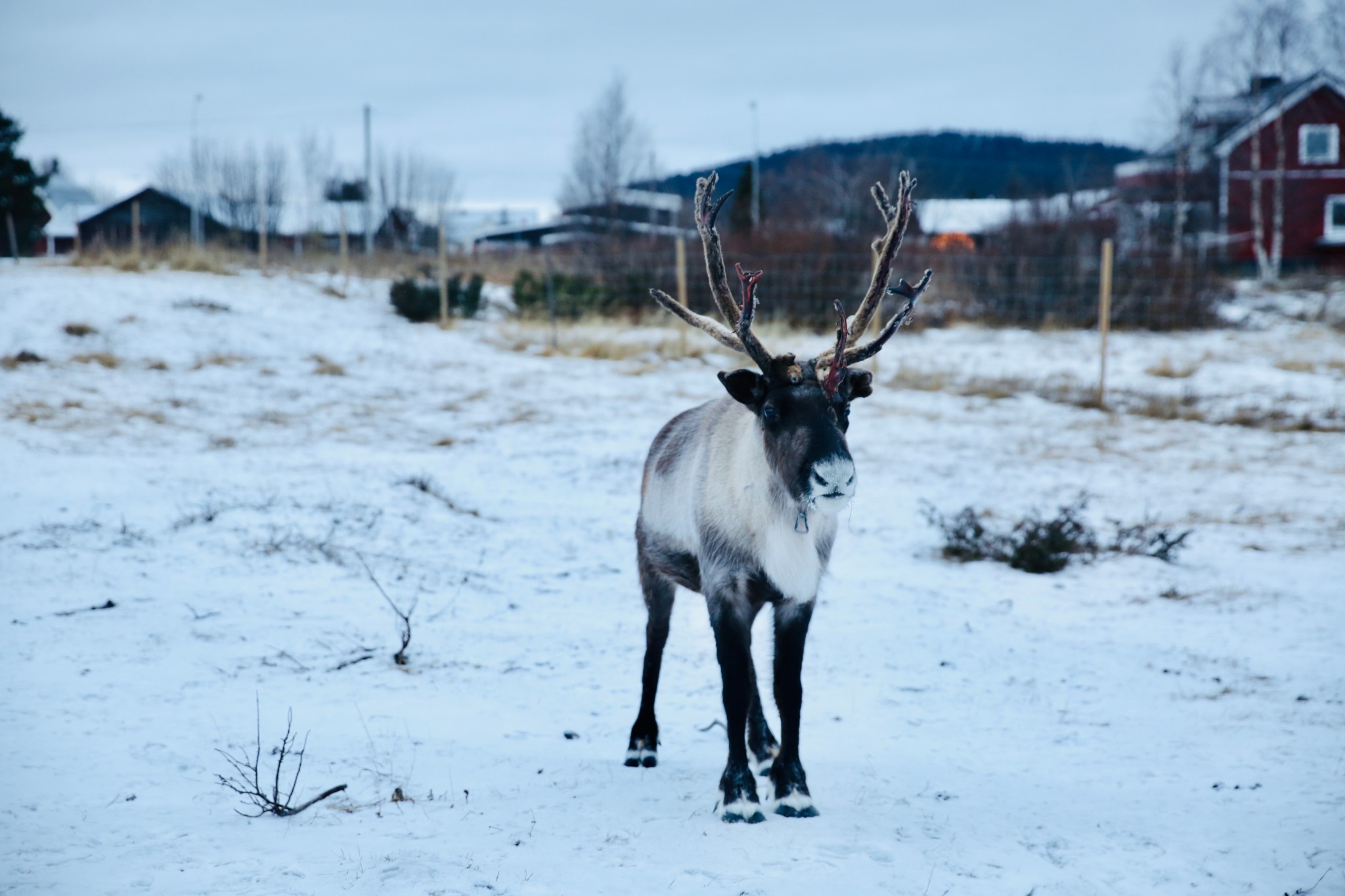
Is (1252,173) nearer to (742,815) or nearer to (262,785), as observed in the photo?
(742,815)

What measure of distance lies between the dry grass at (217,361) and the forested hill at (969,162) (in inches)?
890

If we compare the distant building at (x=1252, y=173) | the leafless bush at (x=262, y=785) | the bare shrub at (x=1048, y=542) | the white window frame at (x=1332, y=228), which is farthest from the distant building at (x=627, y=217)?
the leafless bush at (x=262, y=785)

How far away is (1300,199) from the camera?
30578 millimetres

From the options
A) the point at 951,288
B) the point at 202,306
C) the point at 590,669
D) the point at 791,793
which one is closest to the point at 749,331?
the point at 791,793

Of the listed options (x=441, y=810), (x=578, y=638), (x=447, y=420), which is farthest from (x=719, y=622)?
(x=447, y=420)

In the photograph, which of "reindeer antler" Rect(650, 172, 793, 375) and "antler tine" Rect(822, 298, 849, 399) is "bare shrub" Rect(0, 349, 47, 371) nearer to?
"reindeer antler" Rect(650, 172, 793, 375)

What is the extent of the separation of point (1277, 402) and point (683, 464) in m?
9.97

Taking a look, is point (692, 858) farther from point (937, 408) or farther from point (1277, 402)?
point (1277, 402)

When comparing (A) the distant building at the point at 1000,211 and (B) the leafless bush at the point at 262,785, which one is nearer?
(B) the leafless bush at the point at 262,785

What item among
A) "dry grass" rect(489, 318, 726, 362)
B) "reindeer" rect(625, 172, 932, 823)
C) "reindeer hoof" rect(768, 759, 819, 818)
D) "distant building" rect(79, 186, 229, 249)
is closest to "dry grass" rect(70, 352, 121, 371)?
"dry grass" rect(489, 318, 726, 362)

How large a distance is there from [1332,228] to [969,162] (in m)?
11.4

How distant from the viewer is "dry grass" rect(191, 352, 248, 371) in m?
11.7

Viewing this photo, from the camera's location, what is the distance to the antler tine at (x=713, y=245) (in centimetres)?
352

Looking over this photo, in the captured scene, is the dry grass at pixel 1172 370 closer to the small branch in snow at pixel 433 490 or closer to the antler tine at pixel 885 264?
the small branch in snow at pixel 433 490
